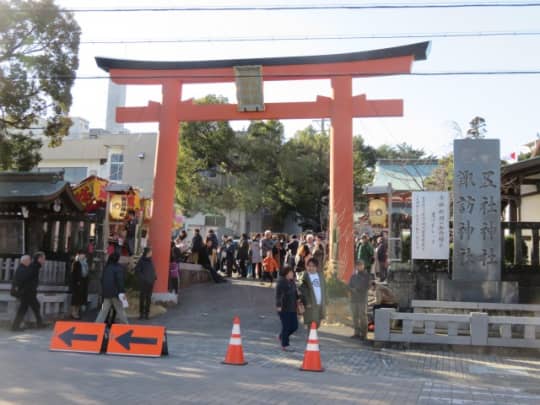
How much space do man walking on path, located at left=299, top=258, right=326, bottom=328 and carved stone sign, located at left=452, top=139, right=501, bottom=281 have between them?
4023 millimetres

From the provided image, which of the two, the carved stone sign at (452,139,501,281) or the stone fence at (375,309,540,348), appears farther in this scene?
the carved stone sign at (452,139,501,281)

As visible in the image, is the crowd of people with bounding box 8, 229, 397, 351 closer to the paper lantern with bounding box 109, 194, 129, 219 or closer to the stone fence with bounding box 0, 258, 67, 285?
the stone fence with bounding box 0, 258, 67, 285

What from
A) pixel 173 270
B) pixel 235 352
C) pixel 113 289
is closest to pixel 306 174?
pixel 173 270

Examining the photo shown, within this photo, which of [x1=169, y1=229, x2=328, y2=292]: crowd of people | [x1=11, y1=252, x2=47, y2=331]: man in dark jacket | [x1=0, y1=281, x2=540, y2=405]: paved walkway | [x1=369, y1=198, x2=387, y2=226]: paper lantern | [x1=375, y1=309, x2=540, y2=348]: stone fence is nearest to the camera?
[x1=0, y1=281, x2=540, y2=405]: paved walkway

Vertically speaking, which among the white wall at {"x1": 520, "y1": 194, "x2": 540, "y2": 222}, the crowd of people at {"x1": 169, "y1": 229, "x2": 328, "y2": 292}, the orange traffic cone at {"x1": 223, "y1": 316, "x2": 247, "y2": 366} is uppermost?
the white wall at {"x1": 520, "y1": 194, "x2": 540, "y2": 222}

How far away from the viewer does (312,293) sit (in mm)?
11859

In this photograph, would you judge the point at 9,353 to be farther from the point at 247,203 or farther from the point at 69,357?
the point at 247,203

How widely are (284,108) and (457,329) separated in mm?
8130

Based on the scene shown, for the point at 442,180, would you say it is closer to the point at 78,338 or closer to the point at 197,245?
the point at 197,245

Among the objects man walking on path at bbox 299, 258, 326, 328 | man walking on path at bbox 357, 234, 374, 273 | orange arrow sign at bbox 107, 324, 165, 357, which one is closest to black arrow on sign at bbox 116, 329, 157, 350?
orange arrow sign at bbox 107, 324, 165, 357

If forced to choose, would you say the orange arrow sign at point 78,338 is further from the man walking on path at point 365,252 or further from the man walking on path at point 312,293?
the man walking on path at point 365,252

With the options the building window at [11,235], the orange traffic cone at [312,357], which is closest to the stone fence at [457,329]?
the orange traffic cone at [312,357]

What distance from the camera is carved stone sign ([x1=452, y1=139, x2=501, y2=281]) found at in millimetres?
13820

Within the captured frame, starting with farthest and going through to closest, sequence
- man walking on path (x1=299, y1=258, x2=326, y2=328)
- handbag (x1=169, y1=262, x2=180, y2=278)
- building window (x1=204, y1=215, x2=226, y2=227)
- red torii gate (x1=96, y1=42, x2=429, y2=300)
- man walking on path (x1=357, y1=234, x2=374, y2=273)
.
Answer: building window (x1=204, y1=215, x2=226, y2=227)
man walking on path (x1=357, y1=234, x2=374, y2=273)
handbag (x1=169, y1=262, x2=180, y2=278)
red torii gate (x1=96, y1=42, x2=429, y2=300)
man walking on path (x1=299, y1=258, x2=326, y2=328)
